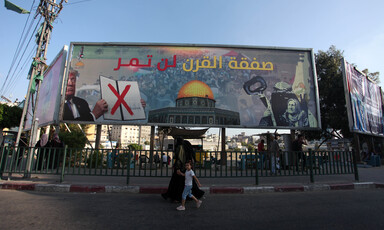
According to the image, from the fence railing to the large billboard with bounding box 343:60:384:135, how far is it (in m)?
8.44

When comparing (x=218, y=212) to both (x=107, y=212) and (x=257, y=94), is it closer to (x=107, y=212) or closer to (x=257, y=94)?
(x=107, y=212)

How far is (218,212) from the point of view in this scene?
3.50 meters

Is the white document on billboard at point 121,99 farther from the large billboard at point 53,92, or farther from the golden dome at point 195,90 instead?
the large billboard at point 53,92

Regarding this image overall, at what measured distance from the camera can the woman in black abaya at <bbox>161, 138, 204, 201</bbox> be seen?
4.28m

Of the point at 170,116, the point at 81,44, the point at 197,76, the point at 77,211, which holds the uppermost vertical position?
the point at 81,44

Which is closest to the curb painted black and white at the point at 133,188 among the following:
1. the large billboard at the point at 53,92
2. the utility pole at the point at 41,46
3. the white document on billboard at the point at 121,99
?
the utility pole at the point at 41,46

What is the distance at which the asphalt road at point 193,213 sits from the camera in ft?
9.23

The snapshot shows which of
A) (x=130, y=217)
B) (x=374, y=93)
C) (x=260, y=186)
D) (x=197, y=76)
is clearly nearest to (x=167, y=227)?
(x=130, y=217)

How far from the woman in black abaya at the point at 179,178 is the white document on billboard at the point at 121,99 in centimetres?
715

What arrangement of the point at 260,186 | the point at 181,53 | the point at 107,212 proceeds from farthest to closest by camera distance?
the point at 181,53 → the point at 260,186 → the point at 107,212

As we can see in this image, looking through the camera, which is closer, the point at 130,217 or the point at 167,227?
the point at 167,227

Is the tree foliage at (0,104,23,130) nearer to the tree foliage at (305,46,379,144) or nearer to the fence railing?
the fence railing

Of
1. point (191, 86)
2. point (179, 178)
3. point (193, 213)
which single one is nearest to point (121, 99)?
point (191, 86)

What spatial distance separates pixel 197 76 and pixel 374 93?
16509 mm
